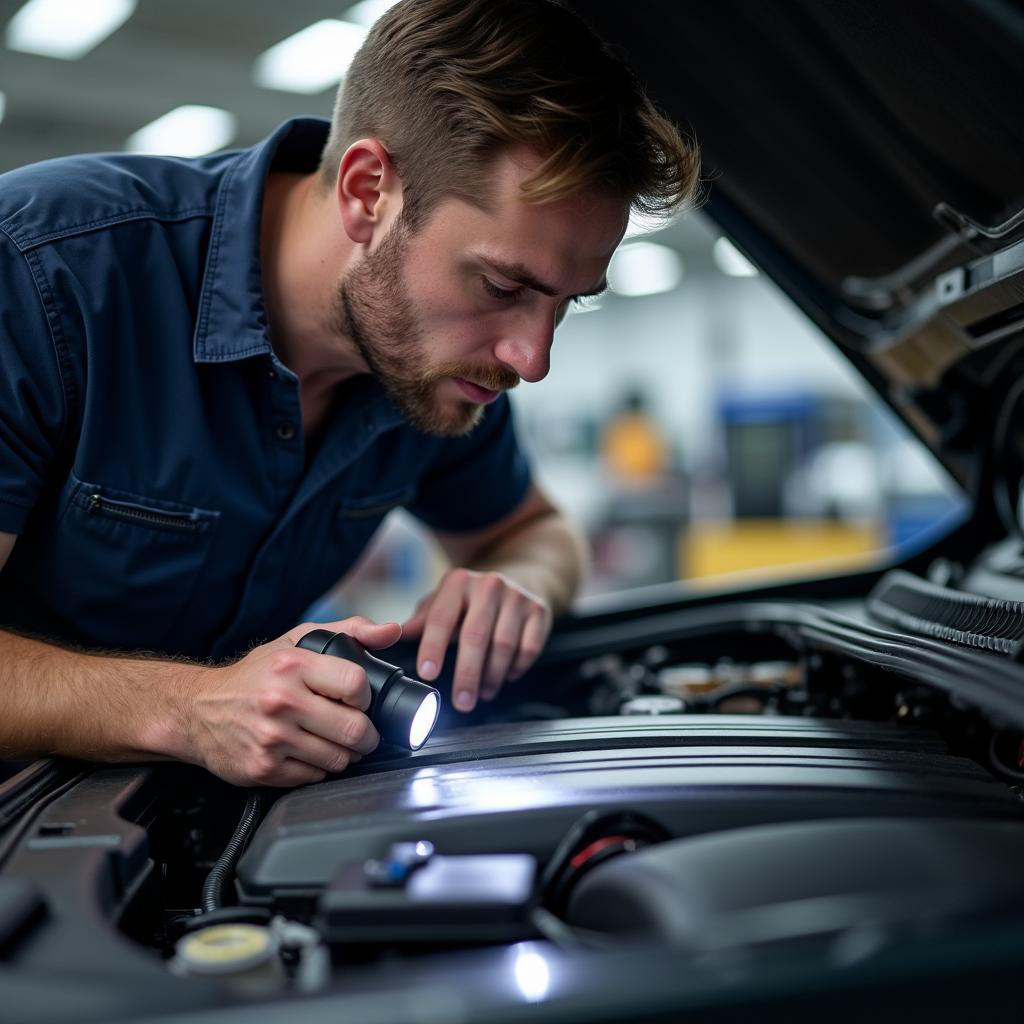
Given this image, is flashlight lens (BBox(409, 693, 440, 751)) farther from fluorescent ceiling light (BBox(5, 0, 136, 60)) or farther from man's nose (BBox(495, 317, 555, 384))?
fluorescent ceiling light (BBox(5, 0, 136, 60))

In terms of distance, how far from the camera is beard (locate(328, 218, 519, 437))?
123cm

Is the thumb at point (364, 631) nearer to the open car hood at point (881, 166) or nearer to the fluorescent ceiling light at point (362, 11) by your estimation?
the open car hood at point (881, 166)

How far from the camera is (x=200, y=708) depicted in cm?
93

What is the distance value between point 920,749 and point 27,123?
6601 mm

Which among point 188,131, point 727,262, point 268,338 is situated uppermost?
point 727,262

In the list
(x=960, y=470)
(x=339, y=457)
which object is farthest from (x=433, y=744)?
(x=960, y=470)

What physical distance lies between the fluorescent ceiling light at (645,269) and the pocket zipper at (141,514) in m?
7.76

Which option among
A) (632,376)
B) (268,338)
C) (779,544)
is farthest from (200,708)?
(632,376)

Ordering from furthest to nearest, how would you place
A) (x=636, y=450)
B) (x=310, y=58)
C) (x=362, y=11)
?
(x=636, y=450)
(x=310, y=58)
(x=362, y=11)

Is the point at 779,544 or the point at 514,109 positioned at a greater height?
the point at 779,544

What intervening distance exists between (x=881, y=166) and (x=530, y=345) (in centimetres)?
50

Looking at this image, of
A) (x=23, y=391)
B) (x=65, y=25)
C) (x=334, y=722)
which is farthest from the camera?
(x=65, y=25)

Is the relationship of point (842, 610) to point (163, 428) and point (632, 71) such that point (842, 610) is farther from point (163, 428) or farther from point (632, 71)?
point (163, 428)

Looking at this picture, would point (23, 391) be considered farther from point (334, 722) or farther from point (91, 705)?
point (334, 722)
